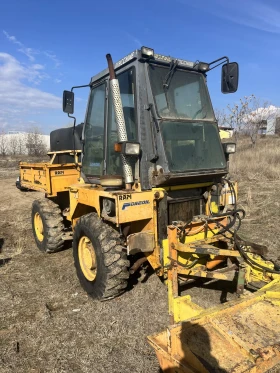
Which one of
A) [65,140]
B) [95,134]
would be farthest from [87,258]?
[65,140]

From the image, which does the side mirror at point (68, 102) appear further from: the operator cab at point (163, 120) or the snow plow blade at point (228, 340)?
the snow plow blade at point (228, 340)

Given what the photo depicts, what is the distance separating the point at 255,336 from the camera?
2.39m

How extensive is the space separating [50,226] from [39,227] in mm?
698

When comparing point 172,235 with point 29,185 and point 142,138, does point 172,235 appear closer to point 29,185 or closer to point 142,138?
point 142,138

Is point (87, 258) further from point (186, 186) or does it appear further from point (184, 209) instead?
point (186, 186)

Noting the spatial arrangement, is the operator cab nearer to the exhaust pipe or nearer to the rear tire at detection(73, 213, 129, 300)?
the exhaust pipe

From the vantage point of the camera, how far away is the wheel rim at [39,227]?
5.94 m

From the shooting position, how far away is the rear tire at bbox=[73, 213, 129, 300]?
3551 millimetres

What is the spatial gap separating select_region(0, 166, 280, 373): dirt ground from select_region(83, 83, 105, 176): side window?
1.67 metres

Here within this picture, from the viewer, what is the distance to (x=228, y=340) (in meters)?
2.29

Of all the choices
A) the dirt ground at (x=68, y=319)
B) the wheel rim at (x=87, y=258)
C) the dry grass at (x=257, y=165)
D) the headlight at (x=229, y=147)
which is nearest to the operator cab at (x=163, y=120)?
the headlight at (x=229, y=147)

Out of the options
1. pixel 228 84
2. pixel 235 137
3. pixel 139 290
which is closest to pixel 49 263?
pixel 139 290

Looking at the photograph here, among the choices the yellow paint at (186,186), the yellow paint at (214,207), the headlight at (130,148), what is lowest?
the yellow paint at (214,207)

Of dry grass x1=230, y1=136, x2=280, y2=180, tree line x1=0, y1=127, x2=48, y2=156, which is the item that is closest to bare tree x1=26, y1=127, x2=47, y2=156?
tree line x1=0, y1=127, x2=48, y2=156
